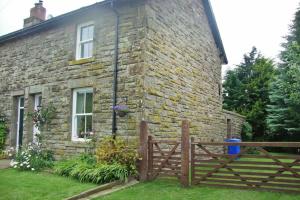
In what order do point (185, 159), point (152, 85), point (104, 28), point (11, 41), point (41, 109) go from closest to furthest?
point (185, 159)
point (152, 85)
point (104, 28)
point (41, 109)
point (11, 41)

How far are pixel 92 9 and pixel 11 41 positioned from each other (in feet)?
18.8

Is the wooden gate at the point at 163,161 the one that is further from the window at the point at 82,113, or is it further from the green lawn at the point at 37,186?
the window at the point at 82,113

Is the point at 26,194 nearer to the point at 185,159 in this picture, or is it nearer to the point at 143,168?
the point at 143,168

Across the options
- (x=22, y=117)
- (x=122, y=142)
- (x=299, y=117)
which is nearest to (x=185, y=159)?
(x=122, y=142)

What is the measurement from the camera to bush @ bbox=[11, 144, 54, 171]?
35.1 feet

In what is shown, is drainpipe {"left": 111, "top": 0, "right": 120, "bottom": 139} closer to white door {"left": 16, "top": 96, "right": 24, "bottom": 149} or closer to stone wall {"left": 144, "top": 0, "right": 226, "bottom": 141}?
stone wall {"left": 144, "top": 0, "right": 226, "bottom": 141}

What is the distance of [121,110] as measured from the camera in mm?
9656

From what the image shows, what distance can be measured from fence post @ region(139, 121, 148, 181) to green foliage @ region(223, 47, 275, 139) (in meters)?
17.5

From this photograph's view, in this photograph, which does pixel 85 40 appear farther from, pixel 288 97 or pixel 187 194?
pixel 288 97

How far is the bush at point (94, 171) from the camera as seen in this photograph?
28.2 feet

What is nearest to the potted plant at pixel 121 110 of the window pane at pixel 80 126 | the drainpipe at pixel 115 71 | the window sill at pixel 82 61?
the drainpipe at pixel 115 71

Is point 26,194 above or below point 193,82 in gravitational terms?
below

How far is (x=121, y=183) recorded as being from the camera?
866 cm

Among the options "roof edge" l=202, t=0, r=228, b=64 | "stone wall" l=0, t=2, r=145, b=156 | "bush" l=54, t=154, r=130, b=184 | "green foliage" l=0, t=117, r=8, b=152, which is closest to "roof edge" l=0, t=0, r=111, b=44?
"stone wall" l=0, t=2, r=145, b=156
